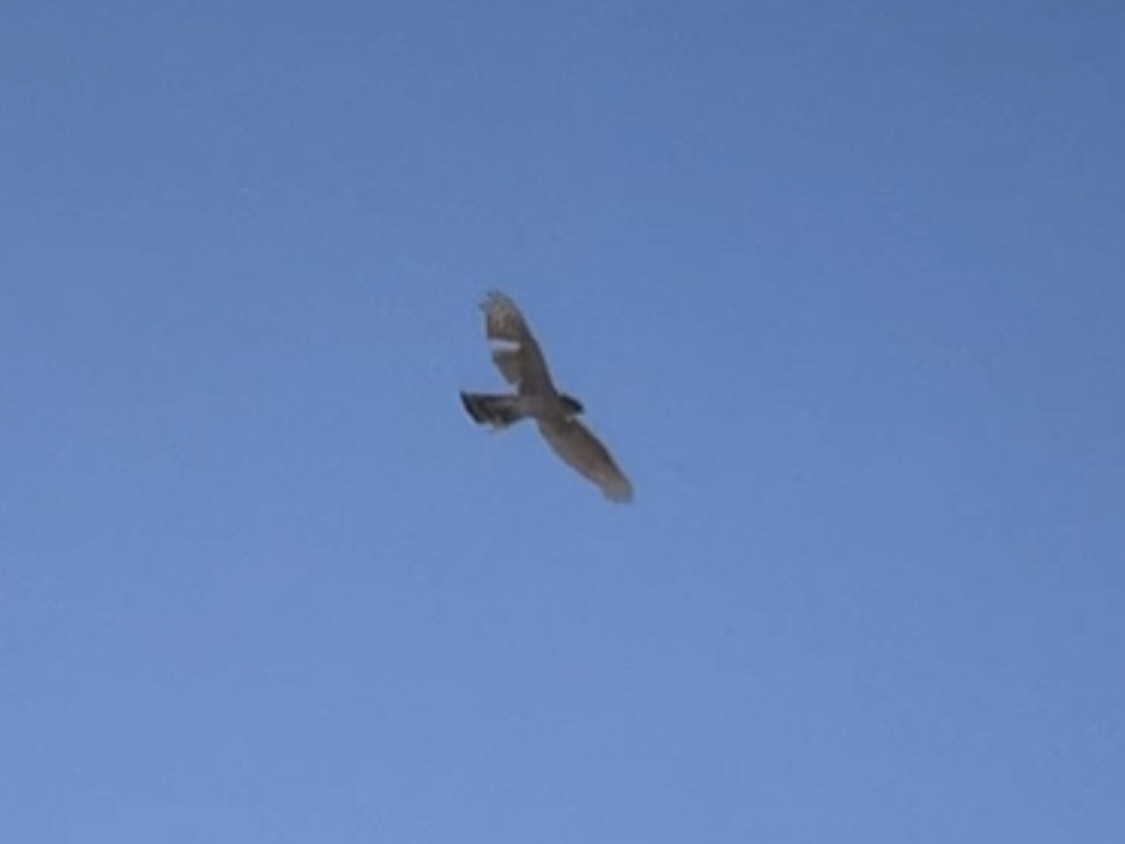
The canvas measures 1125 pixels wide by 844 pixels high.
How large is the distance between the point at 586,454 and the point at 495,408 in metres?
0.99

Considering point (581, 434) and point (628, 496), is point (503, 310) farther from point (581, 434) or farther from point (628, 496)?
point (628, 496)

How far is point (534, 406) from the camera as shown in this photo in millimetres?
10141

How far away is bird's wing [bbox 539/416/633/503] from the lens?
1040 centimetres

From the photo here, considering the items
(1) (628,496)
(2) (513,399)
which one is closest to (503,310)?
(2) (513,399)

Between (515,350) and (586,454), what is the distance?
1135 mm

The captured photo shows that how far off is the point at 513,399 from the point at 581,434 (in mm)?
769

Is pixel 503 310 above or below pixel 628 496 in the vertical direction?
above

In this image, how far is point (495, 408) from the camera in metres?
10.1

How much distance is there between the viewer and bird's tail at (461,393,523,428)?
9938mm

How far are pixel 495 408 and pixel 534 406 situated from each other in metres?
0.33

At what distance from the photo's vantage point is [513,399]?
33.1ft

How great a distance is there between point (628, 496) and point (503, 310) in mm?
1913

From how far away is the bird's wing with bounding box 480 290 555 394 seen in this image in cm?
1008

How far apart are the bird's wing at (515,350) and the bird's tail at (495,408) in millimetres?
153
